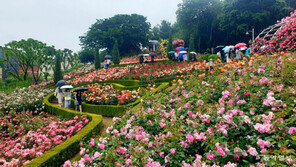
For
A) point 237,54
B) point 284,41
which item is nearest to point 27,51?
point 237,54

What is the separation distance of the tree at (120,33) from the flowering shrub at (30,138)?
93.1 ft

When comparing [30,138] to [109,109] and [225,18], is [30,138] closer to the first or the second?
[109,109]

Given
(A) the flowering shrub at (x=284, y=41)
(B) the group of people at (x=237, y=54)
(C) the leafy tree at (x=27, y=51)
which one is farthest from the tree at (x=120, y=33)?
(A) the flowering shrub at (x=284, y=41)

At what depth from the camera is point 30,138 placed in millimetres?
6426

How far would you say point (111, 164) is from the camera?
Answer: 2.72 meters

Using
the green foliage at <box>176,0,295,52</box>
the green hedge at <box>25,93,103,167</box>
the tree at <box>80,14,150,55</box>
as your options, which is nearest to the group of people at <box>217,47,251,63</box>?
the green hedge at <box>25,93,103,167</box>

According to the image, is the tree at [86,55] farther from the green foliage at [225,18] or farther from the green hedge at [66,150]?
the green hedge at [66,150]

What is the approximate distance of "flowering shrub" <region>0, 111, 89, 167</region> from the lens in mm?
5297

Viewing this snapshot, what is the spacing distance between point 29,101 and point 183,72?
32.0 ft

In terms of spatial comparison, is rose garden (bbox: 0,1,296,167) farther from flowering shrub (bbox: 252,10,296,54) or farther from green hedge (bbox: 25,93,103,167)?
flowering shrub (bbox: 252,10,296,54)

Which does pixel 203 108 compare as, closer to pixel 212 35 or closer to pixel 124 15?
pixel 212 35

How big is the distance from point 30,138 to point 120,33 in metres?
31.8

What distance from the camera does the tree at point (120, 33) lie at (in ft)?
118

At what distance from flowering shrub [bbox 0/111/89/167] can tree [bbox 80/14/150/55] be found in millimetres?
28365
